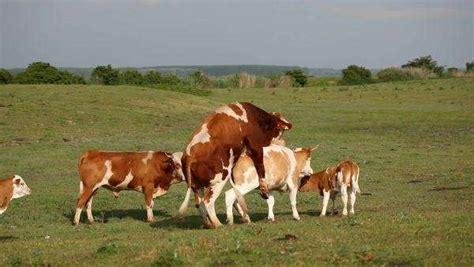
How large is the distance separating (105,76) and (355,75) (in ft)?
110

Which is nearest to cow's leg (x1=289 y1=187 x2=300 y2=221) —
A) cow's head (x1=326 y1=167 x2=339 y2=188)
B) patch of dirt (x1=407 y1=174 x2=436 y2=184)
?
cow's head (x1=326 y1=167 x2=339 y2=188)

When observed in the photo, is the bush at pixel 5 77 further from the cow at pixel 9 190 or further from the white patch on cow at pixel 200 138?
the white patch on cow at pixel 200 138

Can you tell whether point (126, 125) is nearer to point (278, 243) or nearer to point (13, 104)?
point (13, 104)

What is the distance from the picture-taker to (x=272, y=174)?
1711cm

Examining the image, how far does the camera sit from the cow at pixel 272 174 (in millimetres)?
16422

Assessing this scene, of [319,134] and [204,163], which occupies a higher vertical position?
[204,163]

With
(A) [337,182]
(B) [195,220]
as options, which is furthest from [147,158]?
(A) [337,182]

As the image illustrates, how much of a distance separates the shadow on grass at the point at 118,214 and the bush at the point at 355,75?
7144 centimetres

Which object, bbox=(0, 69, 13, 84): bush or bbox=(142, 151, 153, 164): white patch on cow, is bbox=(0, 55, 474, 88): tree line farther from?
bbox=(142, 151, 153, 164): white patch on cow

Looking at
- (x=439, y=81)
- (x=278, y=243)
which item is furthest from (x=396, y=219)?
(x=439, y=81)

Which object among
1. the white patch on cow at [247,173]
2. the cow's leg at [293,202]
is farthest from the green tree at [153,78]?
the white patch on cow at [247,173]

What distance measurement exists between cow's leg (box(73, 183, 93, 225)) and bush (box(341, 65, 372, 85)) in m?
73.3

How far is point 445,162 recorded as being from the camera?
98.7 ft

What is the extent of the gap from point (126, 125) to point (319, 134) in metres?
10.6
